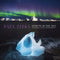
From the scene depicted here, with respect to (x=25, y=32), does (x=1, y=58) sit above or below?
below

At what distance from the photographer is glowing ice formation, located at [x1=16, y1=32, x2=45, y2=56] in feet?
9.17

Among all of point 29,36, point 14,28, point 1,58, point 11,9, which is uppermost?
point 11,9

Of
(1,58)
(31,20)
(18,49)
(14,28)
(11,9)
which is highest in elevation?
(11,9)

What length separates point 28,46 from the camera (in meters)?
2.80

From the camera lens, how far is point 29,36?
110 inches

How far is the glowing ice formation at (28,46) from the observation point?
2795mm

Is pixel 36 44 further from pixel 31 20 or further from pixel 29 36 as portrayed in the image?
pixel 31 20

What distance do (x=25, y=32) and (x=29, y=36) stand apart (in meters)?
0.12

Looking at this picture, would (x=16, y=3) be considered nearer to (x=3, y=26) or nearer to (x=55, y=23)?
(x=3, y=26)

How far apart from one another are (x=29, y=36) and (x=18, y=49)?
0.38m

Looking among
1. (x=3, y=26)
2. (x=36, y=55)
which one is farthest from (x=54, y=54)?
(x=3, y=26)

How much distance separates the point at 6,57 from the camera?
2.85 metres

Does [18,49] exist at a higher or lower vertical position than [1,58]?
higher

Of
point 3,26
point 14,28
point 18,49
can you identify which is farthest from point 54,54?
point 3,26
